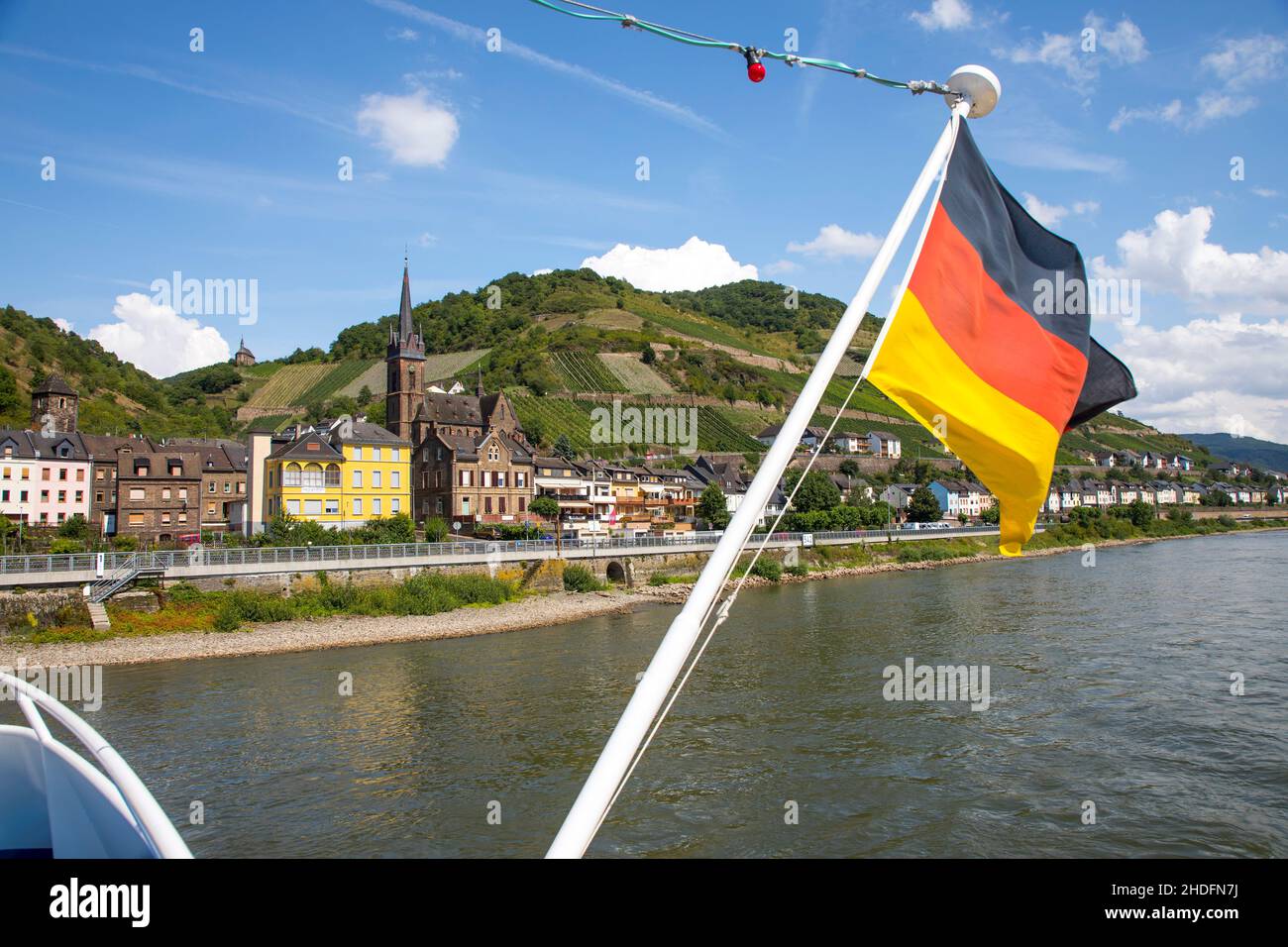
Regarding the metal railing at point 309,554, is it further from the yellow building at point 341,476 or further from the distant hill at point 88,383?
the distant hill at point 88,383

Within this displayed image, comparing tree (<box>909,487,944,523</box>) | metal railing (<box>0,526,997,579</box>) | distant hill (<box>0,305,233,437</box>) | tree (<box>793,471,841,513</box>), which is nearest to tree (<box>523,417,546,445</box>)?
tree (<box>793,471,841,513</box>)

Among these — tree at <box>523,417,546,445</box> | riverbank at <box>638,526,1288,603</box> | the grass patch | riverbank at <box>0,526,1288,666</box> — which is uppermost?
tree at <box>523,417,546,445</box>

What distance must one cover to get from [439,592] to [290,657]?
34.8 ft

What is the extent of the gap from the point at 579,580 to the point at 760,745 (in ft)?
103

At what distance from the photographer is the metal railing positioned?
111 feet

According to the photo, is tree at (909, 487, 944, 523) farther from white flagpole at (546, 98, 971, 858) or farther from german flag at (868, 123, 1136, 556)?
white flagpole at (546, 98, 971, 858)

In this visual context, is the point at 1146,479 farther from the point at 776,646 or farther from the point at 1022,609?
the point at 776,646

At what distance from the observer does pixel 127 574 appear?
33969 mm

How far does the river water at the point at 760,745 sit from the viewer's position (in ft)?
45.4

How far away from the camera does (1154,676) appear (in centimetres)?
2350

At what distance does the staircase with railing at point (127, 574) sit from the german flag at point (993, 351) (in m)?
36.2

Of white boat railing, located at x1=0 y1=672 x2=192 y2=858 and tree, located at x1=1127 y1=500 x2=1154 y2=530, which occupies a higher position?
white boat railing, located at x1=0 y1=672 x2=192 y2=858

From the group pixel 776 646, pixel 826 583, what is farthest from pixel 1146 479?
pixel 776 646

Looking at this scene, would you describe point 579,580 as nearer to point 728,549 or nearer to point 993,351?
point 993,351
